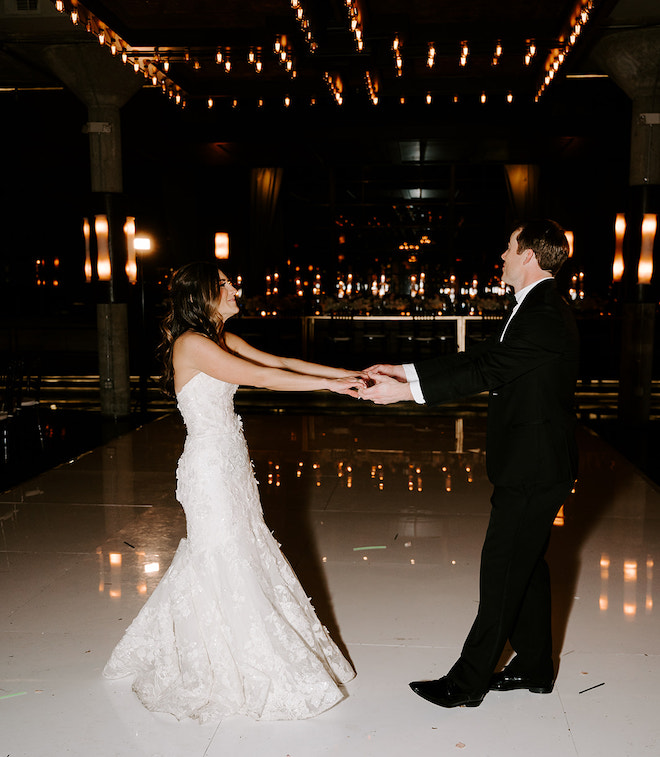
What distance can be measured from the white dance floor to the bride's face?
1526mm

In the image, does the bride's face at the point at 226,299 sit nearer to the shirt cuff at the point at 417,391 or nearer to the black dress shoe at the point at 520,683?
the shirt cuff at the point at 417,391

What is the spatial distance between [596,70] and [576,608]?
8.30 metres

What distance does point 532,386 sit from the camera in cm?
270

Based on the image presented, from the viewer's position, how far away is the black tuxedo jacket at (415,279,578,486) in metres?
2.66

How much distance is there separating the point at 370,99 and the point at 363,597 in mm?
9910

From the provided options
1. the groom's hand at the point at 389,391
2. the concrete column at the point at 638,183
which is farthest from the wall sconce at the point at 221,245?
the groom's hand at the point at 389,391

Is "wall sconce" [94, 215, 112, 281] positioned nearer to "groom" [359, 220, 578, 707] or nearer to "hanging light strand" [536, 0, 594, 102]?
"hanging light strand" [536, 0, 594, 102]

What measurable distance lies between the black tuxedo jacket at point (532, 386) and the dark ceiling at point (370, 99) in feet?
17.9

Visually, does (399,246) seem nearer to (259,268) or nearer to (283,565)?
(259,268)

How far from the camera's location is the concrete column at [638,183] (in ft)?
28.6

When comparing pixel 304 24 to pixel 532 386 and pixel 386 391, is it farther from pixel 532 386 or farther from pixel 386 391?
pixel 532 386

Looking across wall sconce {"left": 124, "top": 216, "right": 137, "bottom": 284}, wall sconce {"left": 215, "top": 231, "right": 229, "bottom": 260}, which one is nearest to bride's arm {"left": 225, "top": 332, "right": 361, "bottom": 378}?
wall sconce {"left": 124, "top": 216, "right": 137, "bottom": 284}

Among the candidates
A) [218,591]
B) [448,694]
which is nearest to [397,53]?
[218,591]

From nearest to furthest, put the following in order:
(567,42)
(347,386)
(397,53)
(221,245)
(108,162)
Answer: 1. (347,386)
2. (567,42)
3. (397,53)
4. (108,162)
5. (221,245)
